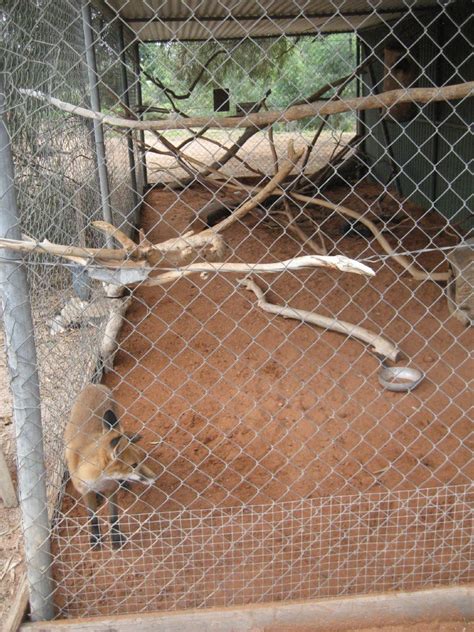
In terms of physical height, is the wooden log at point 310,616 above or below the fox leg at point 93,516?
below

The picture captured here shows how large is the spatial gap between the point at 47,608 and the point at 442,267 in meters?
5.53

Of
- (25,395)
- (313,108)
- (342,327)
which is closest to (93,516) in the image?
(25,395)

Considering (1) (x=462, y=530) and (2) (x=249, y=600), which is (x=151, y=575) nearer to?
(2) (x=249, y=600)

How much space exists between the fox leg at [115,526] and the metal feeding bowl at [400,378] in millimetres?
2236

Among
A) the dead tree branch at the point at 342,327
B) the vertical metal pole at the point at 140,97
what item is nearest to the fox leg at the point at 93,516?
the dead tree branch at the point at 342,327

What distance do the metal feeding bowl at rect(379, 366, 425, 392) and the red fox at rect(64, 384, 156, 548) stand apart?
2082 millimetres

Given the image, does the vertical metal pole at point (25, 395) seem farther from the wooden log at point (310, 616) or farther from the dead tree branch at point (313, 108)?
the dead tree branch at point (313, 108)

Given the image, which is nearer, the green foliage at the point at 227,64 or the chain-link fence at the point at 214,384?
the chain-link fence at the point at 214,384

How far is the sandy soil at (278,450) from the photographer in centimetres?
300

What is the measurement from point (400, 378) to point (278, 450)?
1.26 meters

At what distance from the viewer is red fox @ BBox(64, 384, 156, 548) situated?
129 inches

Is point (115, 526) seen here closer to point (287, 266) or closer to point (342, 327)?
point (287, 266)

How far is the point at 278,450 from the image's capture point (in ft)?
13.6

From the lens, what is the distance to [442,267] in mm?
7090
